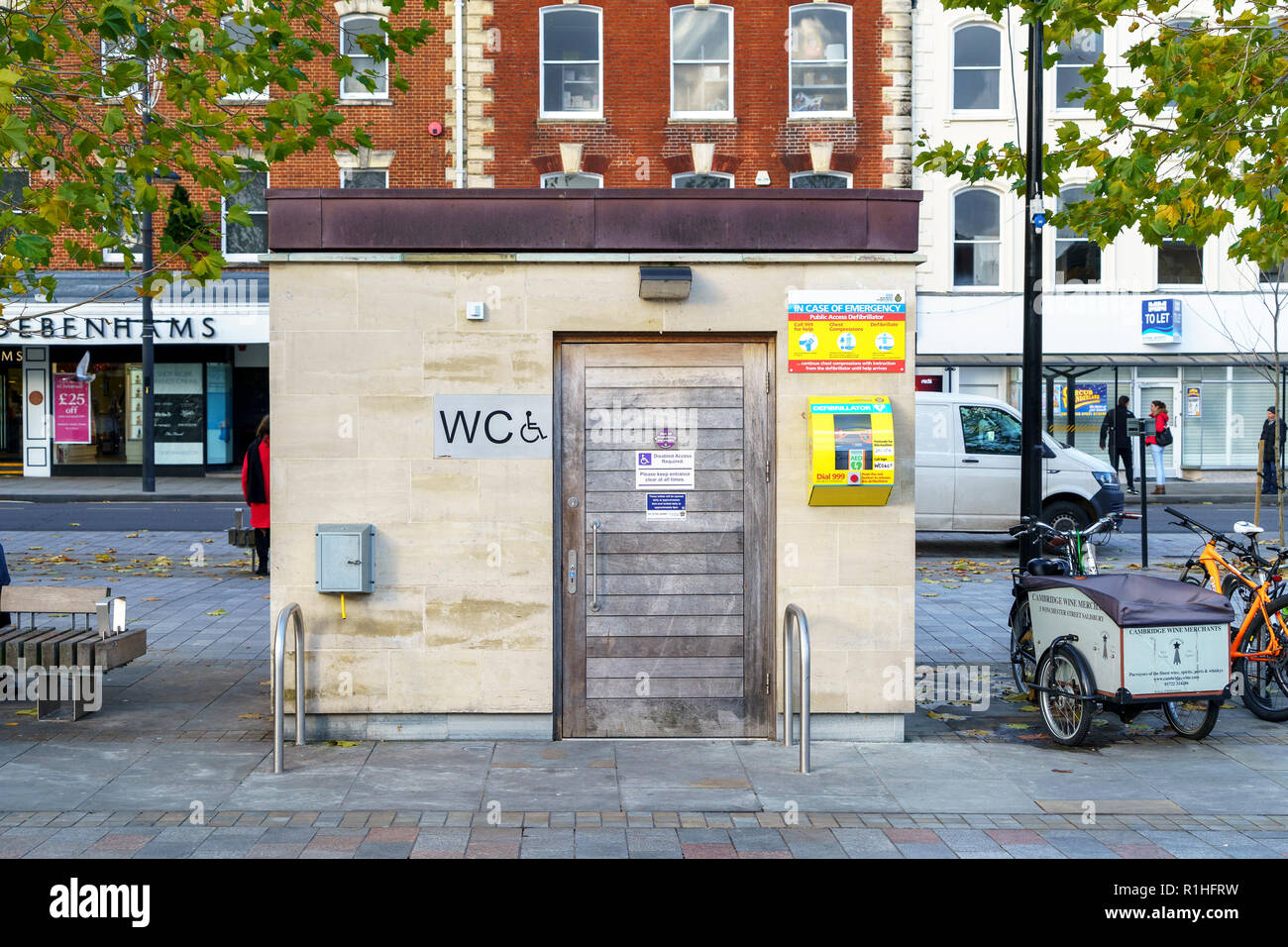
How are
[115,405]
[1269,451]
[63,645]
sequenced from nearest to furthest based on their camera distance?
[63,645], [1269,451], [115,405]

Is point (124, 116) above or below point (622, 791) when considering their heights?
above

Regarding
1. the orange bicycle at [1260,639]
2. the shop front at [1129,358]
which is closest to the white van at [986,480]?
the orange bicycle at [1260,639]

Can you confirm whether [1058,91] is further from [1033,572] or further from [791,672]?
[791,672]

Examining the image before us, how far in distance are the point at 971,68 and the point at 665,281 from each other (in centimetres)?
2434

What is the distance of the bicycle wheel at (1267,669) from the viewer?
8383 millimetres

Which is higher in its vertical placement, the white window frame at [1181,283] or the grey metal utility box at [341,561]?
the white window frame at [1181,283]

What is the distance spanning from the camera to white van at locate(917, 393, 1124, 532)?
17.0 meters

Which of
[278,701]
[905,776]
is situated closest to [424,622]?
[278,701]

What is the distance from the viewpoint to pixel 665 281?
7.55 meters

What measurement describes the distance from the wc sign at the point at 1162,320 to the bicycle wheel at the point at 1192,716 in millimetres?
23370

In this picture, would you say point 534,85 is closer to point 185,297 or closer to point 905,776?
point 185,297

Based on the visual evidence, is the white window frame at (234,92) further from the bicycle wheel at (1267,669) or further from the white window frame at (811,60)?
the white window frame at (811,60)

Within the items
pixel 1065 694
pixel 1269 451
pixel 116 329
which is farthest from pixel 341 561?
pixel 116 329

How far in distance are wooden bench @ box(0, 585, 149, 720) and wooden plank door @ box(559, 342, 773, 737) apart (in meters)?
2.95
